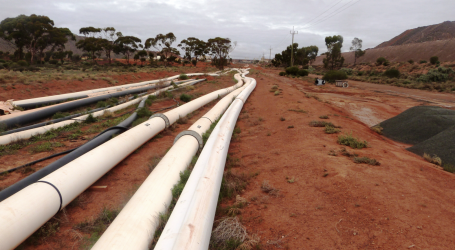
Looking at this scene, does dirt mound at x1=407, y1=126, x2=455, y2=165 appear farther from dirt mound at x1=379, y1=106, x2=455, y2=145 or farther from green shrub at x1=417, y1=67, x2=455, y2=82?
green shrub at x1=417, y1=67, x2=455, y2=82

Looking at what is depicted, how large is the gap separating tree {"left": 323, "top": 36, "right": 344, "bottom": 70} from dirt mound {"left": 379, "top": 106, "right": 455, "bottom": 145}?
5032cm

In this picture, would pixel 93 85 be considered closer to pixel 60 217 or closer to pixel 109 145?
pixel 109 145

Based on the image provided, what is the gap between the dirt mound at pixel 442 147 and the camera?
609 centimetres

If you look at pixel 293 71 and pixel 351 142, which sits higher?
pixel 293 71

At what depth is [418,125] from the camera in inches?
347

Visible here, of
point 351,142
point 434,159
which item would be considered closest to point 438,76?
point 434,159

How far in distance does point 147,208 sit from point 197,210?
868mm

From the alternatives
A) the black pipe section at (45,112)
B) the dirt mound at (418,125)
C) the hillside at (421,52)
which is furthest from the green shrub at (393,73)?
the black pipe section at (45,112)

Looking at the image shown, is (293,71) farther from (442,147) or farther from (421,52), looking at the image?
(421,52)

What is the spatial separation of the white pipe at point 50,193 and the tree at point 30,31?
4438 cm

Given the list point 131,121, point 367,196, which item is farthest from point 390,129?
point 131,121

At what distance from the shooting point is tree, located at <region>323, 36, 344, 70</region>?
2197 inches

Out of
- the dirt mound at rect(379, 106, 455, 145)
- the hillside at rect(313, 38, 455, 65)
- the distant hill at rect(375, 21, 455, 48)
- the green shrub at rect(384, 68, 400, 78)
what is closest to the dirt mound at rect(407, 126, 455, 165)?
the dirt mound at rect(379, 106, 455, 145)

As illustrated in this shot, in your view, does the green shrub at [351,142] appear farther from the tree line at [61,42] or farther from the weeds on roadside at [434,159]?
the tree line at [61,42]
